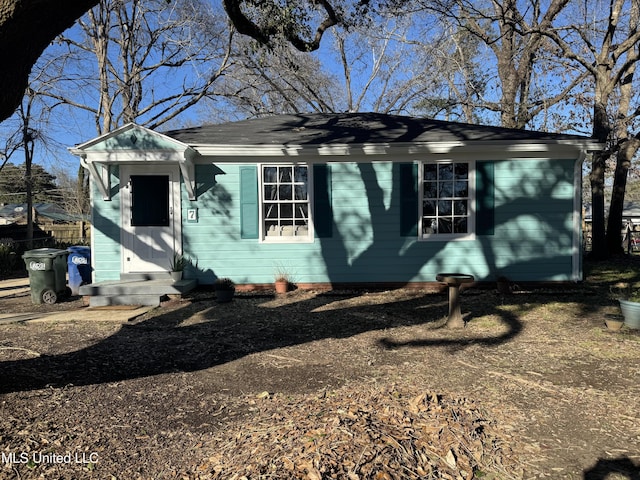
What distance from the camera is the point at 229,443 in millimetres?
2867

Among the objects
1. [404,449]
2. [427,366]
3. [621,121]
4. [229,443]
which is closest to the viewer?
[404,449]

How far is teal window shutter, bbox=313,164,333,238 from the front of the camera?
28.5 ft

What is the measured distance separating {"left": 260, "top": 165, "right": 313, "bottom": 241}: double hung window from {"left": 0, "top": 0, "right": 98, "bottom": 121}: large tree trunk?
5.83 m

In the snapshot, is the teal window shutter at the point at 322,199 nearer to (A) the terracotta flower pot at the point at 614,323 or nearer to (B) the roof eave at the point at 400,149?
(B) the roof eave at the point at 400,149

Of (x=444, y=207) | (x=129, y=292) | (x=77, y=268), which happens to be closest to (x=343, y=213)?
(x=444, y=207)

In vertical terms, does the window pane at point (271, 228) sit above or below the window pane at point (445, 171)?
below

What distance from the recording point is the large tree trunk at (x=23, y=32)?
2.51 m

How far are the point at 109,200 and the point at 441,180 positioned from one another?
634cm

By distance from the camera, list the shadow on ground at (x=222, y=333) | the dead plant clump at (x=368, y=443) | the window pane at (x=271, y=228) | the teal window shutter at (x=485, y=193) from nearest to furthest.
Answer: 1. the dead plant clump at (x=368, y=443)
2. the shadow on ground at (x=222, y=333)
3. the teal window shutter at (x=485, y=193)
4. the window pane at (x=271, y=228)

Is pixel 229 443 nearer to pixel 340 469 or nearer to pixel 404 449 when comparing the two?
pixel 340 469

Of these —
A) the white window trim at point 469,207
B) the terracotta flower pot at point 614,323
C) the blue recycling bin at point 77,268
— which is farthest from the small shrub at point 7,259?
the terracotta flower pot at point 614,323

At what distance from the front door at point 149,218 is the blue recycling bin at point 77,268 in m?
1.05

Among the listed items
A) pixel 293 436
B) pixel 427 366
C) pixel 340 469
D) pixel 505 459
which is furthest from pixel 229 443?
pixel 427 366

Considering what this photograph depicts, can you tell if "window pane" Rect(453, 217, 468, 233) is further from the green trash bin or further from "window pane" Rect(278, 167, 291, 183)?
the green trash bin
